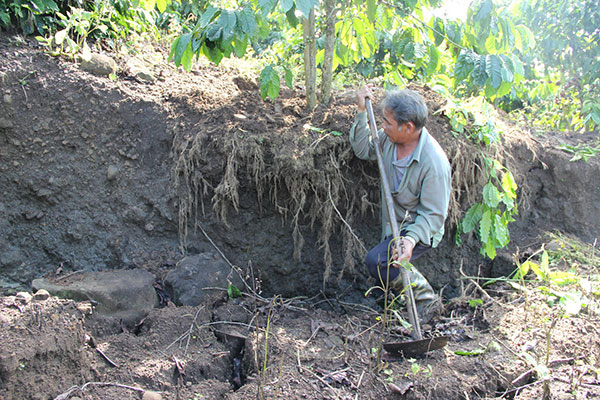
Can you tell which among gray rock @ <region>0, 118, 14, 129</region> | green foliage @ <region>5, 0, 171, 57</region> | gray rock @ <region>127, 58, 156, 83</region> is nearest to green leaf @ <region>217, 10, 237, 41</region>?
green foliage @ <region>5, 0, 171, 57</region>

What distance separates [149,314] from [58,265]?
0.95 metres

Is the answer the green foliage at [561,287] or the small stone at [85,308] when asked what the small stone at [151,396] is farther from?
the green foliage at [561,287]

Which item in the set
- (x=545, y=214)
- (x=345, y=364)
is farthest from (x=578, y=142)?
(x=345, y=364)

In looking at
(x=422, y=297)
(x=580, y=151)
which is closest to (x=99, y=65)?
(x=422, y=297)

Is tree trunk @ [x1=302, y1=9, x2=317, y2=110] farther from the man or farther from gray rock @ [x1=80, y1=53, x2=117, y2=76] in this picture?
gray rock @ [x1=80, y1=53, x2=117, y2=76]

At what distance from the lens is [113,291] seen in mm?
2861

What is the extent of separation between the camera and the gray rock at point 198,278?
121 inches

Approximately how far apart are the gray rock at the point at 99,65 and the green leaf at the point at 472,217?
3.06m

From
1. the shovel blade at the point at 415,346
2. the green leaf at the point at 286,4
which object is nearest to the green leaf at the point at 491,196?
the shovel blade at the point at 415,346

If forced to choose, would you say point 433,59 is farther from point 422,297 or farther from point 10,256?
point 10,256

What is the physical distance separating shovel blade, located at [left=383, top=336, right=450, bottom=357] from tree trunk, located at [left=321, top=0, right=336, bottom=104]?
2.12m

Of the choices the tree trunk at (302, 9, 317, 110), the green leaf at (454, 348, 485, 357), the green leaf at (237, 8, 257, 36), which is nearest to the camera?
the green leaf at (454, 348, 485, 357)

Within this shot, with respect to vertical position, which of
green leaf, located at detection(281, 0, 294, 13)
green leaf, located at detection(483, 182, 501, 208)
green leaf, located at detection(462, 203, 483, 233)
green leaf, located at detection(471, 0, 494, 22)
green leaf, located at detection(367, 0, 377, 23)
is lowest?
green leaf, located at detection(462, 203, 483, 233)

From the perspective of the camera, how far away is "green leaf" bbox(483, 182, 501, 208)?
11.4ft
